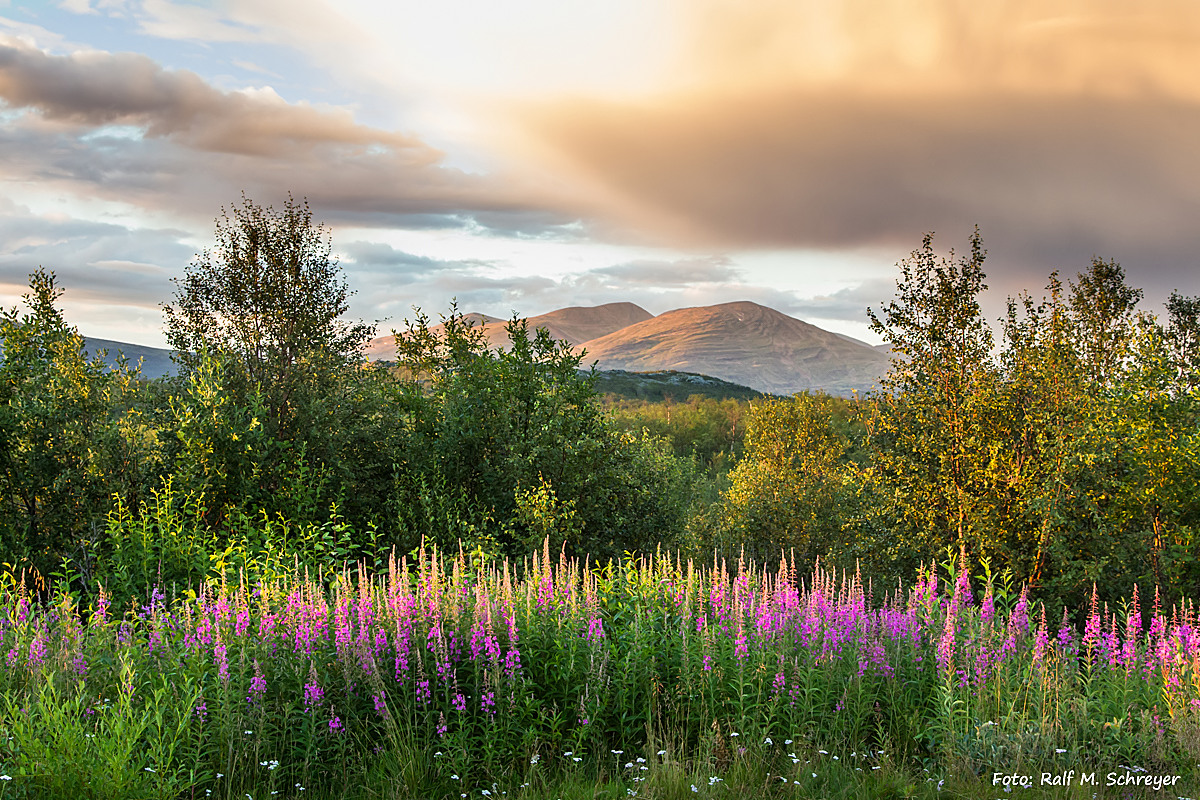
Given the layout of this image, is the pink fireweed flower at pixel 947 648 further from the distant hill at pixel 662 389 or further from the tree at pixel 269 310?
the distant hill at pixel 662 389

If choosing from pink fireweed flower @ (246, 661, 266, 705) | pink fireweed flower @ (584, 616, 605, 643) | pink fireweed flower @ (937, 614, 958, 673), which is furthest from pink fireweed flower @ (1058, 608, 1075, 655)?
pink fireweed flower @ (246, 661, 266, 705)

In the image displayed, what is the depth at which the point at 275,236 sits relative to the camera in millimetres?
12859

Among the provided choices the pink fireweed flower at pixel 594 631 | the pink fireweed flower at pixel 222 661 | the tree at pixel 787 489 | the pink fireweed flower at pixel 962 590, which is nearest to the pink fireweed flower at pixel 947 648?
the pink fireweed flower at pixel 962 590

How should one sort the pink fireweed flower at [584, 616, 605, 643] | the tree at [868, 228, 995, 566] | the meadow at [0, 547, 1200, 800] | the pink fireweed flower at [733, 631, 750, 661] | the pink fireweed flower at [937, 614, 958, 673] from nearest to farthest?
the meadow at [0, 547, 1200, 800] → the pink fireweed flower at [584, 616, 605, 643] → the pink fireweed flower at [733, 631, 750, 661] → the pink fireweed flower at [937, 614, 958, 673] → the tree at [868, 228, 995, 566]

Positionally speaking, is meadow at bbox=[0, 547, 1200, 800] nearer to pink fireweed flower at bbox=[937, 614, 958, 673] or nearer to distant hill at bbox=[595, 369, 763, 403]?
pink fireweed flower at bbox=[937, 614, 958, 673]

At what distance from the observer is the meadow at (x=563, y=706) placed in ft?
15.4

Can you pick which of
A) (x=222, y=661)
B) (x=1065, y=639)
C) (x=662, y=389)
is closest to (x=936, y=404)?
(x=1065, y=639)

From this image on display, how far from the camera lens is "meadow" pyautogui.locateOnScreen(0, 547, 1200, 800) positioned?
4680 millimetres

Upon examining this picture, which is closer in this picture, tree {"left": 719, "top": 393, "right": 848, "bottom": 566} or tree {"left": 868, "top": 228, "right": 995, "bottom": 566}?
tree {"left": 868, "top": 228, "right": 995, "bottom": 566}

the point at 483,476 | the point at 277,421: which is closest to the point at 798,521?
the point at 483,476

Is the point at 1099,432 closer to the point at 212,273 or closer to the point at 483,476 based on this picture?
the point at 483,476

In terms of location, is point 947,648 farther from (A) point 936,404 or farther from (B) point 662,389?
(B) point 662,389

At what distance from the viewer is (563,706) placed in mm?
5410

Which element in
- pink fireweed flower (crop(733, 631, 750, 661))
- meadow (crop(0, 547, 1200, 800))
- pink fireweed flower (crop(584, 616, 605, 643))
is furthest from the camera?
pink fireweed flower (crop(733, 631, 750, 661))
